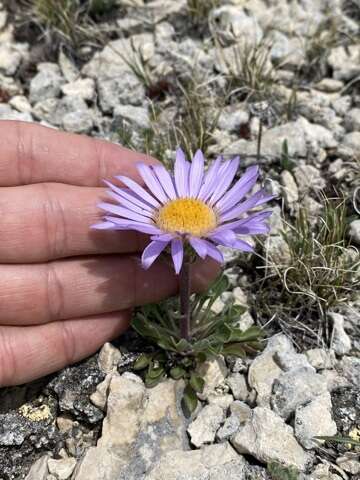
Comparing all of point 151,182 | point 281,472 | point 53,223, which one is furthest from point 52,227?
point 281,472

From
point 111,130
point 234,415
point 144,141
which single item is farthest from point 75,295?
point 111,130

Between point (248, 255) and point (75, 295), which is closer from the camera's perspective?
point (75, 295)

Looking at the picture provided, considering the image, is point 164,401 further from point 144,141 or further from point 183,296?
point 144,141

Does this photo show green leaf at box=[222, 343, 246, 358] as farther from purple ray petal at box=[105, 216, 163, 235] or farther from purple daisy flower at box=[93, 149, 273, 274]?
purple ray petal at box=[105, 216, 163, 235]

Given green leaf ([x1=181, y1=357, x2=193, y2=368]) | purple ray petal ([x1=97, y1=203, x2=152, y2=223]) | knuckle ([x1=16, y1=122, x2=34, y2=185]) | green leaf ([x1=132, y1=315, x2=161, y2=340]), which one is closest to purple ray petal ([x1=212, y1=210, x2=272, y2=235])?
purple ray petal ([x1=97, y1=203, x2=152, y2=223])

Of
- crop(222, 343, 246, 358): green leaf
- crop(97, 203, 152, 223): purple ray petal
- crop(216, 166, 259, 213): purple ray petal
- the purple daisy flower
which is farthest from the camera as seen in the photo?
crop(222, 343, 246, 358): green leaf

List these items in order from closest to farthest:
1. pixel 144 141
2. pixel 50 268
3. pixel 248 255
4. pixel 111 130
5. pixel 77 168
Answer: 1. pixel 50 268
2. pixel 77 168
3. pixel 248 255
4. pixel 144 141
5. pixel 111 130

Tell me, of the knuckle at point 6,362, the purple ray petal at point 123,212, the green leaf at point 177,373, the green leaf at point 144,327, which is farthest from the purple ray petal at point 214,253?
the knuckle at point 6,362
